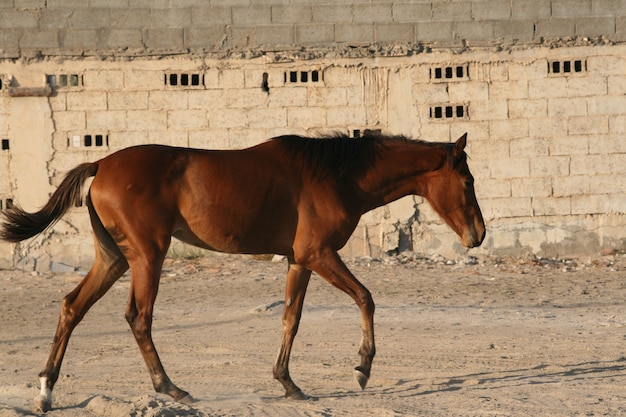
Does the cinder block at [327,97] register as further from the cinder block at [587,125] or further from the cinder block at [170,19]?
the cinder block at [587,125]

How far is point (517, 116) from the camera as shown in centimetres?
1495

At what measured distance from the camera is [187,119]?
1498cm

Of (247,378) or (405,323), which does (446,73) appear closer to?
(405,323)

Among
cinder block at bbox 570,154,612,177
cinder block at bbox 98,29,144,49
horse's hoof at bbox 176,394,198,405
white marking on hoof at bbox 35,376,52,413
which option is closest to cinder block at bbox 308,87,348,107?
cinder block at bbox 98,29,144,49

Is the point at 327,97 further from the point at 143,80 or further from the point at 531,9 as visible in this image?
the point at 531,9

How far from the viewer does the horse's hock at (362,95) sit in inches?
586

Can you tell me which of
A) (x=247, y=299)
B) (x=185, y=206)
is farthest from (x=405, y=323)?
(x=185, y=206)

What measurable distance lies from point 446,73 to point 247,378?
8.19m

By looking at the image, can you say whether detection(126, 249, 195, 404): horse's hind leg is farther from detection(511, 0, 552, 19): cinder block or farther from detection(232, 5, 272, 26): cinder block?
detection(511, 0, 552, 19): cinder block

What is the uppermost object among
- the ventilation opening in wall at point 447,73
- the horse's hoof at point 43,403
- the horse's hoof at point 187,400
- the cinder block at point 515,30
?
the cinder block at point 515,30

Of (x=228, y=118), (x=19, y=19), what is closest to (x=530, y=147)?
(x=228, y=118)

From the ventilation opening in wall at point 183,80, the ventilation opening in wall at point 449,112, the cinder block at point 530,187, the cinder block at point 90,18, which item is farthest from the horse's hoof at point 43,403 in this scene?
the cinder block at point 530,187

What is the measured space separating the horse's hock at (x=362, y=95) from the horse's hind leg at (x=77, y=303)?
7.76m

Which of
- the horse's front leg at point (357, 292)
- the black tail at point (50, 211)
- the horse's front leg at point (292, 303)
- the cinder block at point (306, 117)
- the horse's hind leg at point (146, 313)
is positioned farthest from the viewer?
the cinder block at point (306, 117)
